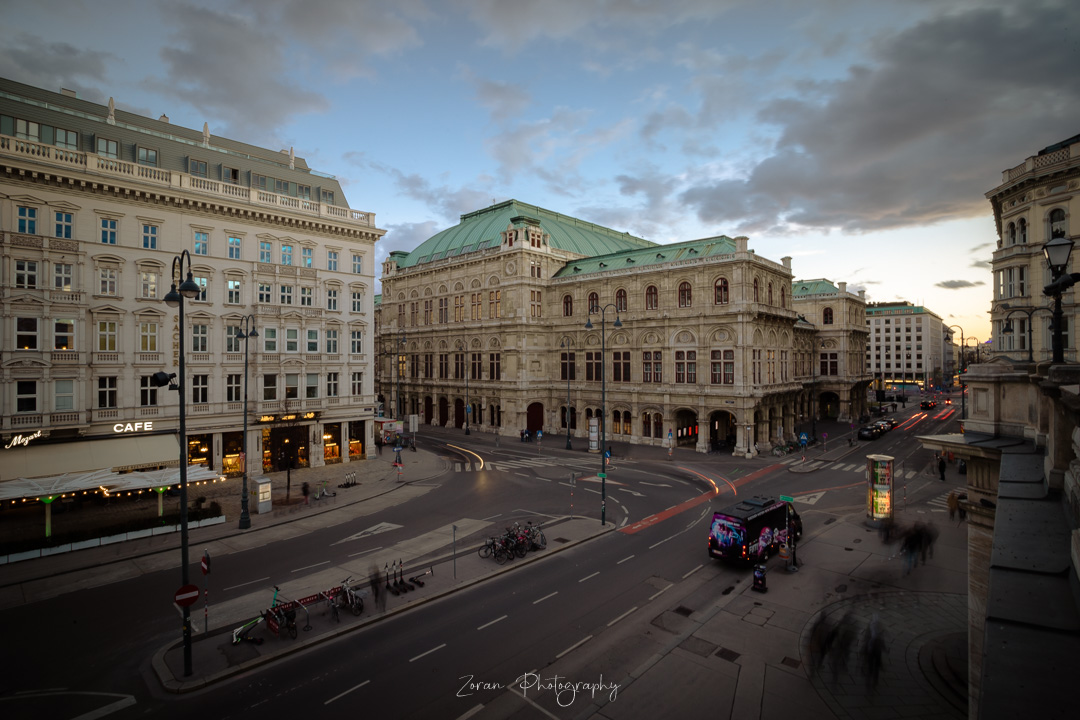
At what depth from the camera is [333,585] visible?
62.9 ft

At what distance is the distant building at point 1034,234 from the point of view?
36594 mm

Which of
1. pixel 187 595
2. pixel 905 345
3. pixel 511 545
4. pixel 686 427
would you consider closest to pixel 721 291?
pixel 686 427

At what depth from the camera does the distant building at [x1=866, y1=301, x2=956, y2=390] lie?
162m

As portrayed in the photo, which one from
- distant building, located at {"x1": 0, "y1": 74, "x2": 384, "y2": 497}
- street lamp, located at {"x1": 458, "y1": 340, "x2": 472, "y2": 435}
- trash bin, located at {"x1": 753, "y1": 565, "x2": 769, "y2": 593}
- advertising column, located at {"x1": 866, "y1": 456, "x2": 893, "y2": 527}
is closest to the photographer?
trash bin, located at {"x1": 753, "y1": 565, "x2": 769, "y2": 593}

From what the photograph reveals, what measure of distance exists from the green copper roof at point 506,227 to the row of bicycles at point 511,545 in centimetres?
4321

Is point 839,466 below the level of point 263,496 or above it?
below

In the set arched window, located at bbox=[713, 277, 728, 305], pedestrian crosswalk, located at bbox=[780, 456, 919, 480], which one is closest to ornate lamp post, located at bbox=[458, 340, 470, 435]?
arched window, located at bbox=[713, 277, 728, 305]

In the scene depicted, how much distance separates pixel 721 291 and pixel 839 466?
17.0 m

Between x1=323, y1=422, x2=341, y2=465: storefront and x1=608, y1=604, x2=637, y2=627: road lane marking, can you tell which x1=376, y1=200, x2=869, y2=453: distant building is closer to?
x1=608, y1=604, x2=637, y2=627: road lane marking

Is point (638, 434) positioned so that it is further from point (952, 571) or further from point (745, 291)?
point (952, 571)

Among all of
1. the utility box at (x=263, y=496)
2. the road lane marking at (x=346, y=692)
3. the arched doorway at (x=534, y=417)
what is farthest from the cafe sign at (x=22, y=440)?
the arched doorway at (x=534, y=417)

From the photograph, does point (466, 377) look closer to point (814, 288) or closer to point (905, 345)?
point (814, 288)

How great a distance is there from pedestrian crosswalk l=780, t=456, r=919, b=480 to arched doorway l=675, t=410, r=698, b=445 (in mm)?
9746

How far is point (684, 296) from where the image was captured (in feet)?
163
